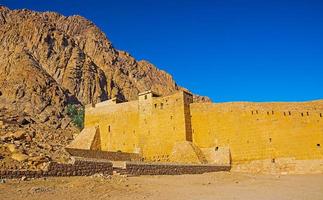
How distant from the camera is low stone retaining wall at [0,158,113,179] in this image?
44.2 ft

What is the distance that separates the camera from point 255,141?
1132 inches

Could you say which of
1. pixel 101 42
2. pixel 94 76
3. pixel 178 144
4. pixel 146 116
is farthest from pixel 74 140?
pixel 101 42

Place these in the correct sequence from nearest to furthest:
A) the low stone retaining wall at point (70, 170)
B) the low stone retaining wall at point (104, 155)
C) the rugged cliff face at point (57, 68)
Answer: the low stone retaining wall at point (70, 170) → the low stone retaining wall at point (104, 155) → the rugged cliff face at point (57, 68)

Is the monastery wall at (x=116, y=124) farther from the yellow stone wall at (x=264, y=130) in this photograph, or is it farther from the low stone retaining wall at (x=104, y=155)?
the yellow stone wall at (x=264, y=130)

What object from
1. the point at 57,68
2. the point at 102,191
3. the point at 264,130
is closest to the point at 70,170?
the point at 102,191

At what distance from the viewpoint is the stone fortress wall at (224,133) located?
91.0ft

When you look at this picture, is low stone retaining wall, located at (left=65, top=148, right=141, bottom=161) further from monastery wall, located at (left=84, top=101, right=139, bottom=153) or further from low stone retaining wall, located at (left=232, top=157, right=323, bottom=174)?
low stone retaining wall, located at (left=232, top=157, right=323, bottom=174)

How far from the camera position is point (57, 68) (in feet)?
200

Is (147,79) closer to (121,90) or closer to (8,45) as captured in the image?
(121,90)

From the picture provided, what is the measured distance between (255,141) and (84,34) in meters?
63.0

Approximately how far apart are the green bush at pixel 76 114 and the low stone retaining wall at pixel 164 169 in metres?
24.6

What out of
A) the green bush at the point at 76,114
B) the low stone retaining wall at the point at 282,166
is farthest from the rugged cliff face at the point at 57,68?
the low stone retaining wall at the point at 282,166

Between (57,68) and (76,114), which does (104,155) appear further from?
(57,68)

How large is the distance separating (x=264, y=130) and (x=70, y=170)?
17771 mm
